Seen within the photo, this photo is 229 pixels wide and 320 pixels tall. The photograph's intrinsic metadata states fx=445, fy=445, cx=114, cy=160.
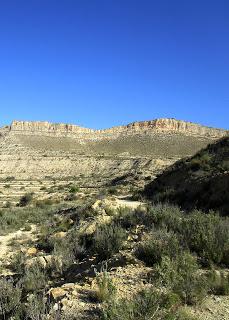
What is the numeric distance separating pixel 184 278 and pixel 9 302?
284cm

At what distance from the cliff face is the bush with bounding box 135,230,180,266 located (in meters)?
127

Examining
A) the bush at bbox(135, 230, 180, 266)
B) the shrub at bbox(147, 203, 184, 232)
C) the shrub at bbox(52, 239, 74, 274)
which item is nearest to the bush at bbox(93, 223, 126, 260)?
the shrub at bbox(52, 239, 74, 274)

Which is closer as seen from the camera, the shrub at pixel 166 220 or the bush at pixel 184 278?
the bush at pixel 184 278

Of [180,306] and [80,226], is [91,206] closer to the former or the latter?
[80,226]

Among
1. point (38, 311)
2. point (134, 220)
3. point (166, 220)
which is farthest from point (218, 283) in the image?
point (134, 220)

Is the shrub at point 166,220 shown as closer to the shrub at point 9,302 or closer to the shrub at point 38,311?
the shrub at point 9,302

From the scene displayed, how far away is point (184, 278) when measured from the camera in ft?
21.7

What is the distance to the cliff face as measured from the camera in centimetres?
14012

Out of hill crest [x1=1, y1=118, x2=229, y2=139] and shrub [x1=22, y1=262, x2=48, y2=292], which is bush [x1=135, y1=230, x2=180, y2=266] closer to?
shrub [x1=22, y1=262, x2=48, y2=292]

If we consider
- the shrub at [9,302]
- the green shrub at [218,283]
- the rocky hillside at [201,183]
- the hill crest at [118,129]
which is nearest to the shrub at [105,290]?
the shrub at [9,302]

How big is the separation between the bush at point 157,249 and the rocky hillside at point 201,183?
7.83 metres

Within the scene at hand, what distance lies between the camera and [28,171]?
9156 centimetres

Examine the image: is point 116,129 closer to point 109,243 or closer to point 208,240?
point 109,243

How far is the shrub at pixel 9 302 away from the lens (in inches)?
268
